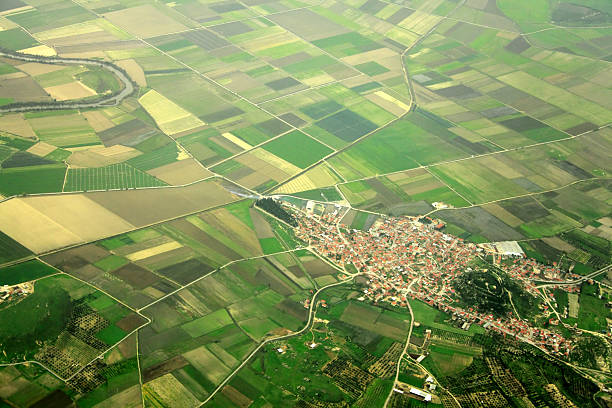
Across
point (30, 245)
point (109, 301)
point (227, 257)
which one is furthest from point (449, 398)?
point (30, 245)

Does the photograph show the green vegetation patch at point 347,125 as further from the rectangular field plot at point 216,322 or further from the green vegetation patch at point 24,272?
the green vegetation patch at point 24,272

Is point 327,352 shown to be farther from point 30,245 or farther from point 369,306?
point 30,245

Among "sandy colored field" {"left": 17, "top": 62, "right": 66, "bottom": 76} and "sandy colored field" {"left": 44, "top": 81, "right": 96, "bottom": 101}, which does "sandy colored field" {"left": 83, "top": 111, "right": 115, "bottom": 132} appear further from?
"sandy colored field" {"left": 17, "top": 62, "right": 66, "bottom": 76}

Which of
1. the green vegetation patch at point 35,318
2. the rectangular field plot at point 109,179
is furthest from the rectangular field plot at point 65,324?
the rectangular field plot at point 109,179

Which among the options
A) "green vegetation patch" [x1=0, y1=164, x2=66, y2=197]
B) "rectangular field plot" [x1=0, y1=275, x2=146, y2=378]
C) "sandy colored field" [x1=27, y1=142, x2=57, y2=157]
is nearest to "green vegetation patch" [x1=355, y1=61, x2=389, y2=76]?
"sandy colored field" [x1=27, y1=142, x2=57, y2=157]

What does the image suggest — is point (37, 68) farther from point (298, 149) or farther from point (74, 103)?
point (298, 149)
